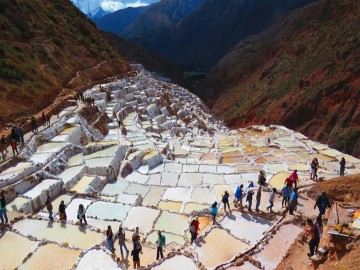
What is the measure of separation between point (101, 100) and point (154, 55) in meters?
59.4

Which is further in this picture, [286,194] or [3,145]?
[3,145]

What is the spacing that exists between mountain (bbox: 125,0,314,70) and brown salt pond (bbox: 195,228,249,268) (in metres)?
91.4

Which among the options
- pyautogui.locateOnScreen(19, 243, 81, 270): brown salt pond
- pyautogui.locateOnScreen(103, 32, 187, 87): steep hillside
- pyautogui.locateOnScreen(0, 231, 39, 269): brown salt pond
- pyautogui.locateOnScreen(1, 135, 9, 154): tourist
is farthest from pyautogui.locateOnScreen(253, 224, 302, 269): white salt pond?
pyautogui.locateOnScreen(103, 32, 187, 87): steep hillside

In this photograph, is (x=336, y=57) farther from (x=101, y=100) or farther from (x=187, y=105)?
(x=101, y=100)

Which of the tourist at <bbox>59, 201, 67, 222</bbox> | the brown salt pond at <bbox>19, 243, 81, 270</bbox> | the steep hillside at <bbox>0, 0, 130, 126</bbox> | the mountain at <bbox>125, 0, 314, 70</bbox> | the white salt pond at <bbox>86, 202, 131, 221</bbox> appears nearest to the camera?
the brown salt pond at <bbox>19, 243, 81, 270</bbox>

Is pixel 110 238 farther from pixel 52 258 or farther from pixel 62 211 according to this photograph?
pixel 62 211

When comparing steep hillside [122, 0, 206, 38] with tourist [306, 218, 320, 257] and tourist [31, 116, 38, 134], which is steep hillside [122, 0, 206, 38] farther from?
tourist [306, 218, 320, 257]

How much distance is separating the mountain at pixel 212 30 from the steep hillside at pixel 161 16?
2223cm

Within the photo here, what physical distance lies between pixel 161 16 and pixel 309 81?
439 ft

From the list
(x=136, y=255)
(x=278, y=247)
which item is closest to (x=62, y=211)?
(x=136, y=255)

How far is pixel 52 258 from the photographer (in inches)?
411

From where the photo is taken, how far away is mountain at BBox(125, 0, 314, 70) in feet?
364

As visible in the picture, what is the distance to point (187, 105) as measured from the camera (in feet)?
158

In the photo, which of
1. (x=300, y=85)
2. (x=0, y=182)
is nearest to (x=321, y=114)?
(x=300, y=85)
